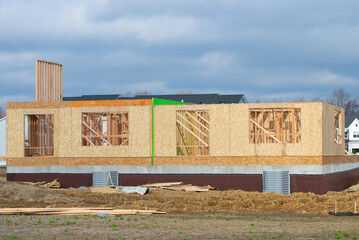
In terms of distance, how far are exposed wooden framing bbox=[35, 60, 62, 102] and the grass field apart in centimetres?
1450

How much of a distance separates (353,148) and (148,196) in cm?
6696

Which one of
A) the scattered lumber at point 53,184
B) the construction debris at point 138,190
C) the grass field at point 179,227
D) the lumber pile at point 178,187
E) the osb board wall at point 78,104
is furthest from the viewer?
the osb board wall at point 78,104

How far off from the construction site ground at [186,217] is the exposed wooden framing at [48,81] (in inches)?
318

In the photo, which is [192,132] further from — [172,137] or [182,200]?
[182,200]

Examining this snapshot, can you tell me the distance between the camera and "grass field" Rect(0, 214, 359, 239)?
13375 millimetres

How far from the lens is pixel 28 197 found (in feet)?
72.8

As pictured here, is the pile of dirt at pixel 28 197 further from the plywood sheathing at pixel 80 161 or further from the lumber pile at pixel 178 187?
the lumber pile at pixel 178 187

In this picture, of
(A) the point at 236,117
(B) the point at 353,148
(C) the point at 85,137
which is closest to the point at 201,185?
(A) the point at 236,117

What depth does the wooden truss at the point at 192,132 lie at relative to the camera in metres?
27.2

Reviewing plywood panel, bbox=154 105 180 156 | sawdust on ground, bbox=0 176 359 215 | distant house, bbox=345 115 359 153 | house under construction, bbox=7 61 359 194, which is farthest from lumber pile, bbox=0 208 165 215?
distant house, bbox=345 115 359 153

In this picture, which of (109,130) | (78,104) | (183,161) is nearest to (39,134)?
(78,104)

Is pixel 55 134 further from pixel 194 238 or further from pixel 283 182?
pixel 194 238

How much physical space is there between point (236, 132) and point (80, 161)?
26.9 ft

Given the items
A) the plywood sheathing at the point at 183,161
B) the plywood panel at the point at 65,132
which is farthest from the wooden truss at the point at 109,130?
the plywood sheathing at the point at 183,161
